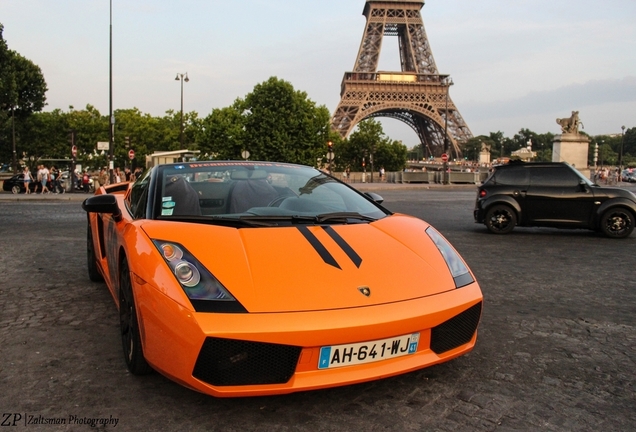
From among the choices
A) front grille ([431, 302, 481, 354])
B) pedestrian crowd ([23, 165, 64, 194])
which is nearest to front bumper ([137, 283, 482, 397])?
front grille ([431, 302, 481, 354])

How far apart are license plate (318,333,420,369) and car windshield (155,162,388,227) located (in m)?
0.95

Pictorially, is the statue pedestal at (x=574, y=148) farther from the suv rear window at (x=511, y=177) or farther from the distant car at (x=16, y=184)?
the distant car at (x=16, y=184)

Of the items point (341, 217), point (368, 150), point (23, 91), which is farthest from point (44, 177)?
Answer: point (368, 150)

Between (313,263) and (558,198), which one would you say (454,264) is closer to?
(313,263)

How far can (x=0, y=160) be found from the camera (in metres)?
46.3

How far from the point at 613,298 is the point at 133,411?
13.3 ft

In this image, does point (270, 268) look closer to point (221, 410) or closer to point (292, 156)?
point (221, 410)

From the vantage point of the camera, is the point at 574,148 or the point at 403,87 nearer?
the point at 574,148

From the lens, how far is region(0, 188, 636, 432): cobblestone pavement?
229 cm

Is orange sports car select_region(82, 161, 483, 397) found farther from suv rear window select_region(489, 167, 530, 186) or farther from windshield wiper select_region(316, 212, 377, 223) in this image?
suv rear window select_region(489, 167, 530, 186)

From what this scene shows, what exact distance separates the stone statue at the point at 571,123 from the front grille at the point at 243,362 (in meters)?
38.4

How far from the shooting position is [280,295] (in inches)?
91.5

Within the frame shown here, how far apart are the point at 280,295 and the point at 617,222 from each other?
874 centimetres

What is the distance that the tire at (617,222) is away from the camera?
922 cm
